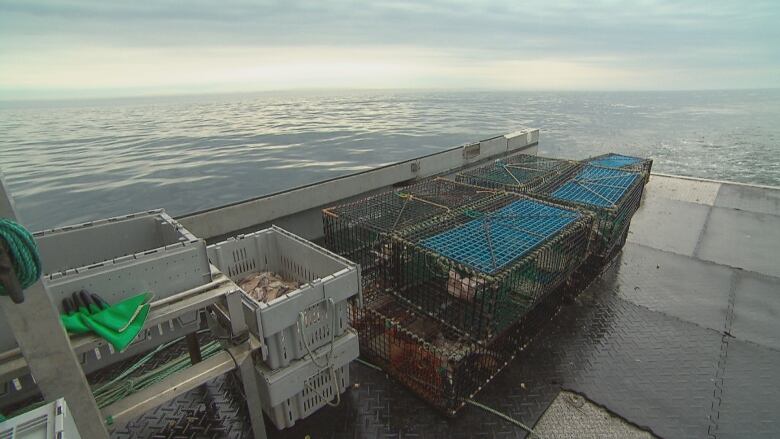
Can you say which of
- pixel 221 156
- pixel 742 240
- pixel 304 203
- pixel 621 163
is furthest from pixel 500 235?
pixel 221 156

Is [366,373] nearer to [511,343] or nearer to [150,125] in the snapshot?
[511,343]

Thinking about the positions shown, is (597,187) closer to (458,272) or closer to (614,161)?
(614,161)

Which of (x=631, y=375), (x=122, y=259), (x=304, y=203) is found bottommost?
(x=631, y=375)

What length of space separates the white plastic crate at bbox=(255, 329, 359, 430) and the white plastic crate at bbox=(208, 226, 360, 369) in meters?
0.09

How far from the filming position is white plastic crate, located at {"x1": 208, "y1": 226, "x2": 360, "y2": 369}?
9.36 ft

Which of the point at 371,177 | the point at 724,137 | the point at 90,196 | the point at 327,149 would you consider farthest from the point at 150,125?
the point at 724,137

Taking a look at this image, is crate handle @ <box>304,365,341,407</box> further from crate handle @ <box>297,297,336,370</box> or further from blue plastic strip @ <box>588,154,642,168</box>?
blue plastic strip @ <box>588,154,642,168</box>

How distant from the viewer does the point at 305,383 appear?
335cm

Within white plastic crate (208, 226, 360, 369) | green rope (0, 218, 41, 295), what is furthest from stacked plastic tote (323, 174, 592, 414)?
green rope (0, 218, 41, 295)

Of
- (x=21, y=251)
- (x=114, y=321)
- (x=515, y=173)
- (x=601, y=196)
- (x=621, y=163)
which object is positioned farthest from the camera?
(x=621, y=163)

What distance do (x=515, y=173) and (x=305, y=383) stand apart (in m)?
6.33

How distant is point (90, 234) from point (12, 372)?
1.75m

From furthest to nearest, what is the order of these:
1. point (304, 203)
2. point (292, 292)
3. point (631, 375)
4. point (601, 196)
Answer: point (304, 203) < point (601, 196) < point (631, 375) < point (292, 292)

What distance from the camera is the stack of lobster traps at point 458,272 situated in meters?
3.62
